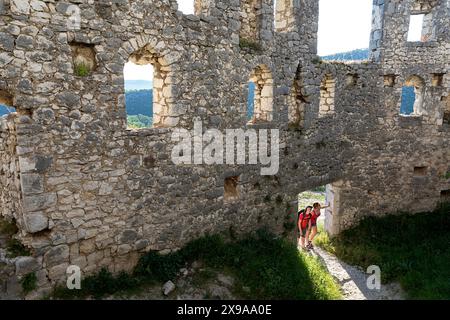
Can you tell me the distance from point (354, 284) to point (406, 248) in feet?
6.85

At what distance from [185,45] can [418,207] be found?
9.20 m

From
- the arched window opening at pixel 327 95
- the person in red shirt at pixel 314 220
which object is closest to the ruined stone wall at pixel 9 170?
the person in red shirt at pixel 314 220

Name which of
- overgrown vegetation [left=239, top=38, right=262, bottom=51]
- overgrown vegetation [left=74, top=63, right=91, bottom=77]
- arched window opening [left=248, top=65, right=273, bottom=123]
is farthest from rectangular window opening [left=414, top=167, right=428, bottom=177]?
overgrown vegetation [left=74, top=63, right=91, bottom=77]

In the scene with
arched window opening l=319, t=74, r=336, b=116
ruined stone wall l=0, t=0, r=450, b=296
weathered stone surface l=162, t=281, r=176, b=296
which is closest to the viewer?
ruined stone wall l=0, t=0, r=450, b=296

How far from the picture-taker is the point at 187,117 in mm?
6344

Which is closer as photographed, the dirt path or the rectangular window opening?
the dirt path

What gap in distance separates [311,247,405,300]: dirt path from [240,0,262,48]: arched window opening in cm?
571

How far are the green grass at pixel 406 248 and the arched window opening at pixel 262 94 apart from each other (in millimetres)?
4462

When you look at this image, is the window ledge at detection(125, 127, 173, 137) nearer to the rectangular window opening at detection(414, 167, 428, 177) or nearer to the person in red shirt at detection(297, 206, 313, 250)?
the person in red shirt at detection(297, 206, 313, 250)

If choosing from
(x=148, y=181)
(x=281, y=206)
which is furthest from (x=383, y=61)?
(x=148, y=181)

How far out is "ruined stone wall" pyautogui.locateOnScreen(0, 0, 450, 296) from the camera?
4793 millimetres

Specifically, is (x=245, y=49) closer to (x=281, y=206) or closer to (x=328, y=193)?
(x=281, y=206)

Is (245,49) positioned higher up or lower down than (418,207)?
higher up

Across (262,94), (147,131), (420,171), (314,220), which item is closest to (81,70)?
(147,131)
